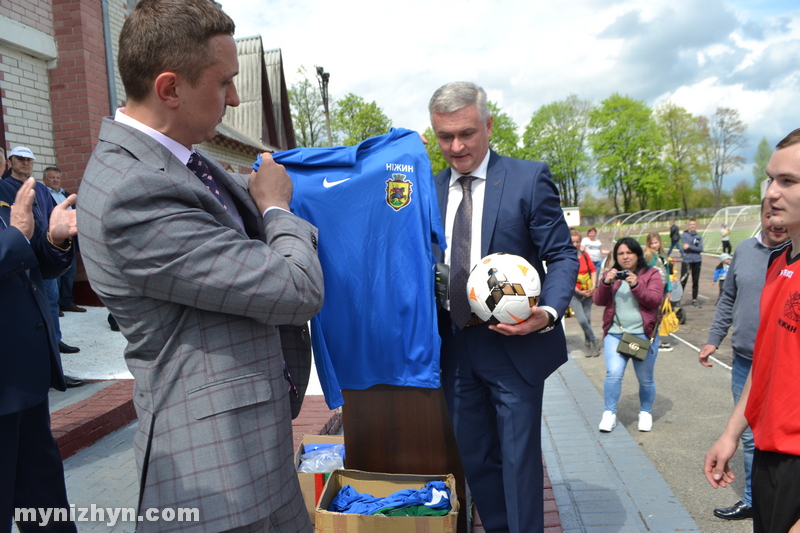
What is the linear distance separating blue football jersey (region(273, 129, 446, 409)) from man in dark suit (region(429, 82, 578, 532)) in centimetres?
15

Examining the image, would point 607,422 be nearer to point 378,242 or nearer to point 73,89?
point 378,242

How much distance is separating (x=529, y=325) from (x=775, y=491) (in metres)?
1.03

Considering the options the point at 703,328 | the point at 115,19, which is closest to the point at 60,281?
the point at 115,19

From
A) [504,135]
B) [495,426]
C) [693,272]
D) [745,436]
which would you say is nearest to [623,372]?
[745,436]

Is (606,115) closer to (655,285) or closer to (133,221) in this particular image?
(655,285)

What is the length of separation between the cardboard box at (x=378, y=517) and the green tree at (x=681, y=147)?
2582 inches

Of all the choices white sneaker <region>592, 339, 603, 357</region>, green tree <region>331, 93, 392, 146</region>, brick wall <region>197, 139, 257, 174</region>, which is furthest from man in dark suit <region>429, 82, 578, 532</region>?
green tree <region>331, 93, 392, 146</region>

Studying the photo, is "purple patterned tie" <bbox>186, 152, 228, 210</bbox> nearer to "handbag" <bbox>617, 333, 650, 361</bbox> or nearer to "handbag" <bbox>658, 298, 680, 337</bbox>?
"handbag" <bbox>617, 333, 650, 361</bbox>

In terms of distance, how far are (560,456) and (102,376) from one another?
478 cm

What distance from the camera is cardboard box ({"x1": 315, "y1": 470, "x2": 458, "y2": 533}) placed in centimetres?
280

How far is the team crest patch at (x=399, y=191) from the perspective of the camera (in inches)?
107

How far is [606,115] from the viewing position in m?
60.8

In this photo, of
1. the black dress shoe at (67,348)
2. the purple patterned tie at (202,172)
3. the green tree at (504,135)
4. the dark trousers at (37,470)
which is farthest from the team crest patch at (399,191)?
the green tree at (504,135)

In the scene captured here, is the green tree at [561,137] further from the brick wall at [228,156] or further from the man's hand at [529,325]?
the man's hand at [529,325]
